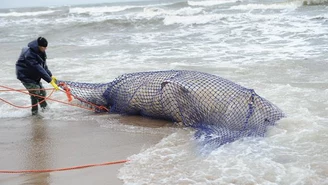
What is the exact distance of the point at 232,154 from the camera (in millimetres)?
3959

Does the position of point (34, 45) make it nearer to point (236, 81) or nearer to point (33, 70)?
point (33, 70)

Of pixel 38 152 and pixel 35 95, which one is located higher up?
pixel 35 95

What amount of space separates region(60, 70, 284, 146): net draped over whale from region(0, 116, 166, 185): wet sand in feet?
0.96

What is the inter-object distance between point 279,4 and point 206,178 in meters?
26.2

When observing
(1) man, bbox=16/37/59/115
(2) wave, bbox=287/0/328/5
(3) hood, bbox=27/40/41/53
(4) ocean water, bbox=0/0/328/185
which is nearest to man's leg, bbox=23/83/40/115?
(1) man, bbox=16/37/59/115

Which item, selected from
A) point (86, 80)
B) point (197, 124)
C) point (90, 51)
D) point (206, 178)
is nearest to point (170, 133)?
point (197, 124)

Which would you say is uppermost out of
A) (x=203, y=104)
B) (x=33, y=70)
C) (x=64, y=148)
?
(x=33, y=70)

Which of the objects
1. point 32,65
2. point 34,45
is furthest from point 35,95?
point 34,45

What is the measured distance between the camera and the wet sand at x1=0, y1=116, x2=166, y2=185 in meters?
3.64

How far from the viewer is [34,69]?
5703 mm

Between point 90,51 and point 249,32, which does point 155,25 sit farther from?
point 90,51

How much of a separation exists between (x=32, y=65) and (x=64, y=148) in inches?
67.8

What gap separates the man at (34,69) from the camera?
18.4 feet

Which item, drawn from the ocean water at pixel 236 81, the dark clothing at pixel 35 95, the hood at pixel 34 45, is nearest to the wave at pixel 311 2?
the ocean water at pixel 236 81
